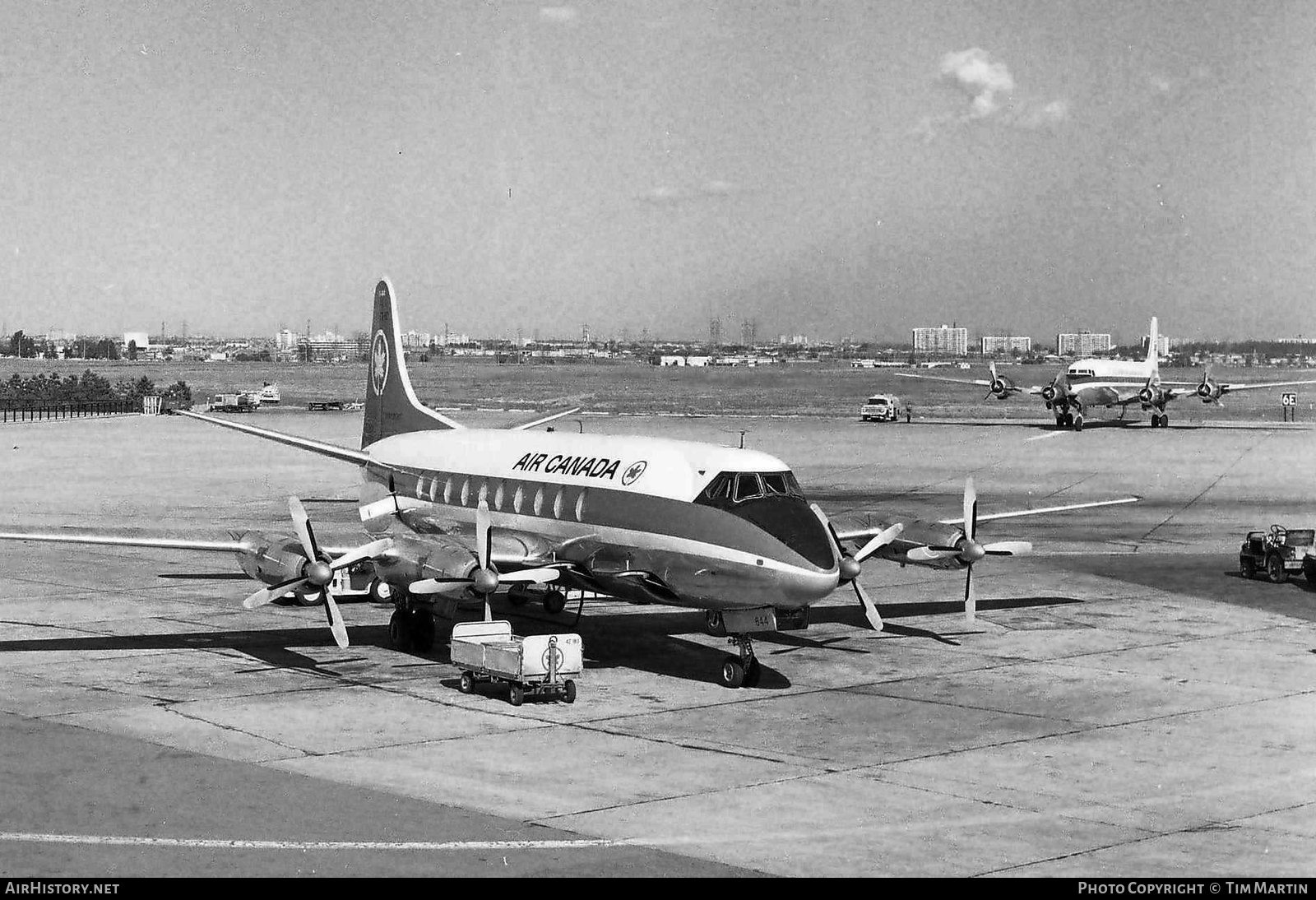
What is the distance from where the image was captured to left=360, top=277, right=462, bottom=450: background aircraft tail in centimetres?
3934

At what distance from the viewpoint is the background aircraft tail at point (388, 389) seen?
129 feet

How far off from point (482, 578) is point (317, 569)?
313 cm

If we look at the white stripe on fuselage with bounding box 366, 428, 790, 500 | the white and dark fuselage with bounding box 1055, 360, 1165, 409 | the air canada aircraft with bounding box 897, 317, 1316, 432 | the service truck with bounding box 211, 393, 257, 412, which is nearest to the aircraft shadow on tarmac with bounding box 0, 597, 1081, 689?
the white stripe on fuselage with bounding box 366, 428, 790, 500

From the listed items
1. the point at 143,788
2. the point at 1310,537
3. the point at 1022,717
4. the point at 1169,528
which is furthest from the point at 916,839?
the point at 1169,528

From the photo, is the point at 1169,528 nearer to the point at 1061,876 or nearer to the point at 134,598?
the point at 134,598

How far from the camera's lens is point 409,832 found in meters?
17.5

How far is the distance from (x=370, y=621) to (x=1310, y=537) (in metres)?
25.9

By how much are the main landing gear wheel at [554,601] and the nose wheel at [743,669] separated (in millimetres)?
4462

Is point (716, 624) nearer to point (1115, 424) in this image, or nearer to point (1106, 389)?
point (1106, 389)

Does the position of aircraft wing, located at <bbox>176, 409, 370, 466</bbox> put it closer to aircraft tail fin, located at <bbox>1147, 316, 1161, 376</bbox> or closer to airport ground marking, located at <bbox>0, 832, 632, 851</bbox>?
airport ground marking, located at <bbox>0, 832, 632, 851</bbox>

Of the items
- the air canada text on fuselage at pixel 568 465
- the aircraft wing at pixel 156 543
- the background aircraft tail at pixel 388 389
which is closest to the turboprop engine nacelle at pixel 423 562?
the aircraft wing at pixel 156 543

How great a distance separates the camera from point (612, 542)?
2761 cm

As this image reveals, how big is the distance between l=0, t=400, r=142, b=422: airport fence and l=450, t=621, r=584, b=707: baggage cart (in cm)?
10769

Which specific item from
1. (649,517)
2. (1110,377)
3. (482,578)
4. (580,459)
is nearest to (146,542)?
(482,578)
